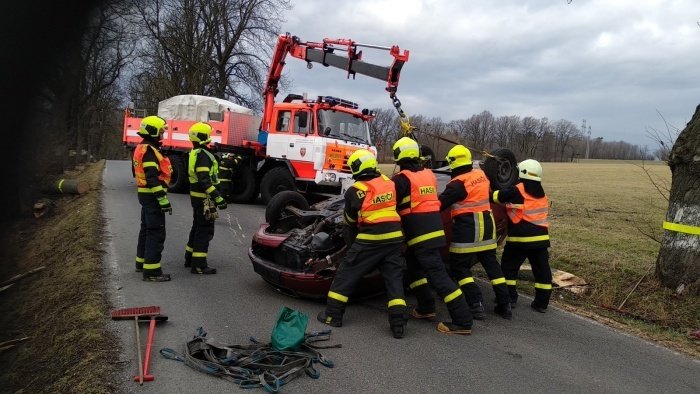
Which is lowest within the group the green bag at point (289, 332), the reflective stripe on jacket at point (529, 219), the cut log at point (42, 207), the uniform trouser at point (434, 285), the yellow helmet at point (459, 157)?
the cut log at point (42, 207)

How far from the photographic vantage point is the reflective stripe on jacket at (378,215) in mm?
4988

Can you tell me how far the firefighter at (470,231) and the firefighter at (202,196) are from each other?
2.99 metres

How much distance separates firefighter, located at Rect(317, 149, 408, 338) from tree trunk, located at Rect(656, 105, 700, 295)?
3.65m

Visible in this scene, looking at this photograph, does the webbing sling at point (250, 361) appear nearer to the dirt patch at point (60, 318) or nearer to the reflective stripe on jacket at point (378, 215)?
the dirt patch at point (60, 318)

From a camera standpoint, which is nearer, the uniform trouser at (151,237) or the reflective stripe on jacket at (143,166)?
the uniform trouser at (151,237)

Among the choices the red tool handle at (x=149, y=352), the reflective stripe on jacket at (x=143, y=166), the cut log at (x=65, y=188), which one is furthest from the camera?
the cut log at (x=65, y=188)

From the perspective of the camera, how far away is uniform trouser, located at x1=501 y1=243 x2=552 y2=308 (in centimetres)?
594

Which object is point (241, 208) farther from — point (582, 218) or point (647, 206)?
point (647, 206)

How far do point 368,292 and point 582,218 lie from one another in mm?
10620

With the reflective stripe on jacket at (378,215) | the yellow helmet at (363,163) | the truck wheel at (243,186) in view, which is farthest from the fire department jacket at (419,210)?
the truck wheel at (243,186)

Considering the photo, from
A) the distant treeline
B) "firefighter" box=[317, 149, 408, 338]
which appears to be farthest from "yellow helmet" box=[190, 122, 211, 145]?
the distant treeline

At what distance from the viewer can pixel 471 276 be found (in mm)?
5590

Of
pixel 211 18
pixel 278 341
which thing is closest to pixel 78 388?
pixel 278 341

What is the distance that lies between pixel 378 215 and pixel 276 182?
8.08 meters
